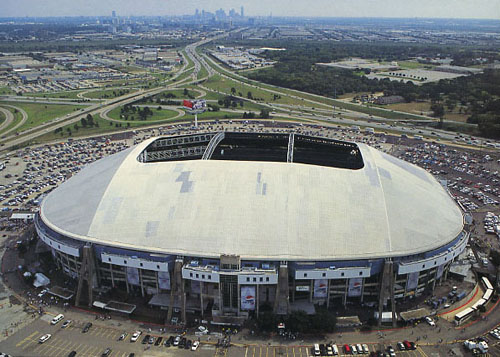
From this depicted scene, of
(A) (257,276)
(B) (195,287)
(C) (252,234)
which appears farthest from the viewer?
(B) (195,287)

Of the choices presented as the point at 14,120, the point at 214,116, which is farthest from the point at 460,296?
the point at 14,120

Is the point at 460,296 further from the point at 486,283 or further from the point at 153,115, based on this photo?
the point at 153,115

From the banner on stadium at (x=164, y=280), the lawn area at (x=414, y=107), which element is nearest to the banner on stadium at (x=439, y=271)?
the banner on stadium at (x=164, y=280)

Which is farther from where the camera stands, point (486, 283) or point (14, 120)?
point (14, 120)

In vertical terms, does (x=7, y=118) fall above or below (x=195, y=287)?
below

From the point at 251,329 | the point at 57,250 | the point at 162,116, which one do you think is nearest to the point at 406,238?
the point at 251,329

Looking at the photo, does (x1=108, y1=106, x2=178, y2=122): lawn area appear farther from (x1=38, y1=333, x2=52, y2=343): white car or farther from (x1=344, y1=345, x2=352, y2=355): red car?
(x1=344, y1=345, x2=352, y2=355): red car

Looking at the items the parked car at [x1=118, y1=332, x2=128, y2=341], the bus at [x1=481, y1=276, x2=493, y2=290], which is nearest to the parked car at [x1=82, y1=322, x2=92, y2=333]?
the parked car at [x1=118, y1=332, x2=128, y2=341]
